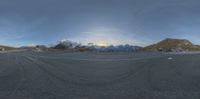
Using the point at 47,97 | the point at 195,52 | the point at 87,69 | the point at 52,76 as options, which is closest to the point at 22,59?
the point at 87,69

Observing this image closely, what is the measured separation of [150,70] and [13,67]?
21787mm

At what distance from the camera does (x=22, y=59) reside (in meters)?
62.4

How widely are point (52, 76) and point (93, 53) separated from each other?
34571 mm

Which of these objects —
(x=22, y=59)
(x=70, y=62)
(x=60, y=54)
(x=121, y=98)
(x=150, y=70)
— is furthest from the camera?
(x=60, y=54)

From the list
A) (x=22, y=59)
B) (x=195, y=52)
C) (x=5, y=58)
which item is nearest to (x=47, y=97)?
(x=22, y=59)

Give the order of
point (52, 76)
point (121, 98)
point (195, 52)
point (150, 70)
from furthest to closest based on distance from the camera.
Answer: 1. point (195, 52)
2. point (150, 70)
3. point (52, 76)
4. point (121, 98)

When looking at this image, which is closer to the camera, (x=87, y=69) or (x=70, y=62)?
(x=87, y=69)

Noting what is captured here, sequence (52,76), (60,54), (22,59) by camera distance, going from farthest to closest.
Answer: (60,54) → (22,59) → (52,76)

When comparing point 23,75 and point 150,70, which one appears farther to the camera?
point 150,70

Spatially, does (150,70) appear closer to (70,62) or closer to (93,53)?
(70,62)

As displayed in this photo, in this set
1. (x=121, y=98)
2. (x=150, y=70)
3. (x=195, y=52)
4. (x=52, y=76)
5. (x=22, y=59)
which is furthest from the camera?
(x=195, y=52)

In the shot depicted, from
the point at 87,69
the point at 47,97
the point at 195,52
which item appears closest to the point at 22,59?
the point at 87,69

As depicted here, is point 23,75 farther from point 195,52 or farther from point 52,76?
point 195,52

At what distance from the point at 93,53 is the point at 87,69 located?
2449 cm
